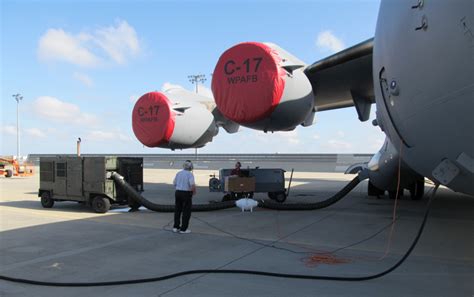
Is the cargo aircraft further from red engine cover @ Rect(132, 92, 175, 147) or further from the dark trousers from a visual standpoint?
the dark trousers

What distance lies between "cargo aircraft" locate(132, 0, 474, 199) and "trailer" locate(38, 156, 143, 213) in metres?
1.23

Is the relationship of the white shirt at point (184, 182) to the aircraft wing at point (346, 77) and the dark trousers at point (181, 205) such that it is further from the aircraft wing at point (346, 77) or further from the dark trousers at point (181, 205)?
the aircraft wing at point (346, 77)

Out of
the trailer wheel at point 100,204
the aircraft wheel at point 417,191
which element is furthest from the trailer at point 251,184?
the aircraft wheel at point 417,191

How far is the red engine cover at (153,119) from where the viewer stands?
1055 centimetres

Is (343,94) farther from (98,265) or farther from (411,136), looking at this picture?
(98,265)

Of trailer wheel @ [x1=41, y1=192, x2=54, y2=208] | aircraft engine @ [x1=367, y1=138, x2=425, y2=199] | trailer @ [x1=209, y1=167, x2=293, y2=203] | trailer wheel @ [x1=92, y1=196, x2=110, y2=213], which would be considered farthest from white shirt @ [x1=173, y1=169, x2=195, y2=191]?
trailer wheel @ [x1=41, y1=192, x2=54, y2=208]

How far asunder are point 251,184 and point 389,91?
25.3ft

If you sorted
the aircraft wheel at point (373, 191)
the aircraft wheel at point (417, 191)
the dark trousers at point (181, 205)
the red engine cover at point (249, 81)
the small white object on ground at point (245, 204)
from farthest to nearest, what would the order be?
the aircraft wheel at point (373, 191) < the aircraft wheel at point (417, 191) < the small white object on ground at point (245, 204) < the dark trousers at point (181, 205) < the red engine cover at point (249, 81)

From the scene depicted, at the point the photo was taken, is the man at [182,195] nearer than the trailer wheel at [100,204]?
Yes

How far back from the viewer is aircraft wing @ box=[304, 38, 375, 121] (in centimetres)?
855

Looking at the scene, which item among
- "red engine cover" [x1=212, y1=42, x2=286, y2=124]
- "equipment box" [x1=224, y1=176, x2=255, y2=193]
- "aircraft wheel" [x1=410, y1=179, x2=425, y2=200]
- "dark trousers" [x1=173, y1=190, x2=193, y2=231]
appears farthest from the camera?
"aircraft wheel" [x1=410, y1=179, x2=425, y2=200]

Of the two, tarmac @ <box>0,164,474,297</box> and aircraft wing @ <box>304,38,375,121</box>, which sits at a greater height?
aircraft wing @ <box>304,38,375,121</box>

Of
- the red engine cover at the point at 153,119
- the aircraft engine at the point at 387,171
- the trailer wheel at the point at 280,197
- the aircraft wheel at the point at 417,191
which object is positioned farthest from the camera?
the aircraft wheel at the point at 417,191

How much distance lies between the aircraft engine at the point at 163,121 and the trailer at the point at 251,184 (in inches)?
72.8
